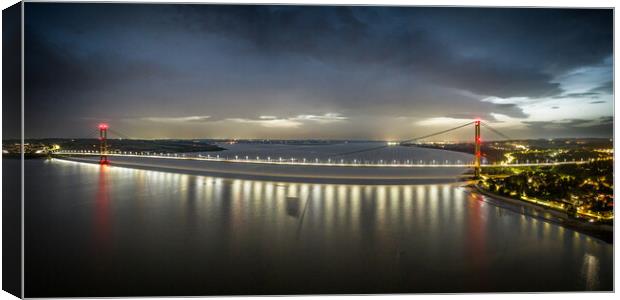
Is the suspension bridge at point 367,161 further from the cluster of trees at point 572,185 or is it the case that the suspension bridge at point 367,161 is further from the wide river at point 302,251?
the wide river at point 302,251

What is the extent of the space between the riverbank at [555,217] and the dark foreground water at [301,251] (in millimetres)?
100

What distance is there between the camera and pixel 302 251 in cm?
330

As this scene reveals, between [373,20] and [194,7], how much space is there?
1.31 metres

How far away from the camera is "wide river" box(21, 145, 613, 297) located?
2607mm

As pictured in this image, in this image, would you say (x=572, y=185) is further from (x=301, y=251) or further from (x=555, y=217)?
(x=301, y=251)

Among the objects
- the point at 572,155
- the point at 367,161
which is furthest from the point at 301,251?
the point at 367,161

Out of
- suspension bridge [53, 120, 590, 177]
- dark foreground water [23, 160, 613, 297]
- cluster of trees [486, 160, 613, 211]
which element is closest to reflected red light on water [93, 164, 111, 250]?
dark foreground water [23, 160, 613, 297]

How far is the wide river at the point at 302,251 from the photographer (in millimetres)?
2607

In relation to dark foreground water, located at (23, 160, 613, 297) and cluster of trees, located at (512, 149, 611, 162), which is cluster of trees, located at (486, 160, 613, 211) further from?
dark foreground water, located at (23, 160, 613, 297)

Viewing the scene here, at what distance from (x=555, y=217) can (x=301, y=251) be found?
3.03 metres

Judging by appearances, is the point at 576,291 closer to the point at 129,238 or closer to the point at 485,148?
the point at 129,238

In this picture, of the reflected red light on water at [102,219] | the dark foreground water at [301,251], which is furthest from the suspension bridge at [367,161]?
the reflected red light on water at [102,219]

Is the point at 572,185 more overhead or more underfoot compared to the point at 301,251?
more overhead

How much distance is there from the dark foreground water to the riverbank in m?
0.10
